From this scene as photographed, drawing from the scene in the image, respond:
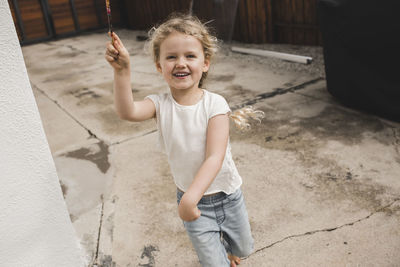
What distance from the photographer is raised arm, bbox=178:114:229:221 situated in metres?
0.99

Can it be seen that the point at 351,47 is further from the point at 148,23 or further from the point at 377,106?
the point at 148,23

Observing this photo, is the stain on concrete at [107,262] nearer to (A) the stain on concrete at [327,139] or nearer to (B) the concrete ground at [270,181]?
(B) the concrete ground at [270,181]

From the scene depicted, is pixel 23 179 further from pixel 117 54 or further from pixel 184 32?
pixel 184 32

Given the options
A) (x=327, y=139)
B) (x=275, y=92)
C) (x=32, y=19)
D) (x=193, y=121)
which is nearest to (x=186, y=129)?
(x=193, y=121)

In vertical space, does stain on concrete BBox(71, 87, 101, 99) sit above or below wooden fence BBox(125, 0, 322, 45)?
below

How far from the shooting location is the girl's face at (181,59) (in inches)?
43.8

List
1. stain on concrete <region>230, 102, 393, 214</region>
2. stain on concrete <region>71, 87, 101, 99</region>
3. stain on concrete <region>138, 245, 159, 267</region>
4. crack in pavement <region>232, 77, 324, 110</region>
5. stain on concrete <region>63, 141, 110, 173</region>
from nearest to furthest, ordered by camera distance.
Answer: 1. stain on concrete <region>138, 245, 159, 267</region>
2. stain on concrete <region>230, 102, 393, 214</region>
3. stain on concrete <region>63, 141, 110, 173</region>
4. crack in pavement <region>232, 77, 324, 110</region>
5. stain on concrete <region>71, 87, 101, 99</region>

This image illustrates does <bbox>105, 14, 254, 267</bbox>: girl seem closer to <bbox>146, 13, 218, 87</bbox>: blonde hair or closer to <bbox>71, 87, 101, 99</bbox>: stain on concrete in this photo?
<bbox>146, 13, 218, 87</bbox>: blonde hair

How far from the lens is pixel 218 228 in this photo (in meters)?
1.26

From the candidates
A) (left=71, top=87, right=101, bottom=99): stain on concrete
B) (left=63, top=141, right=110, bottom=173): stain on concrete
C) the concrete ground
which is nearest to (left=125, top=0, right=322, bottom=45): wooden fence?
the concrete ground

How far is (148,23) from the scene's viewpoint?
350 inches

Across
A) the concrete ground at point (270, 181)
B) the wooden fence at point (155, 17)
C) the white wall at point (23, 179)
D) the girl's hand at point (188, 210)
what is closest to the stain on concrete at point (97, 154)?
the concrete ground at point (270, 181)

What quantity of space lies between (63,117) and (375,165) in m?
2.74

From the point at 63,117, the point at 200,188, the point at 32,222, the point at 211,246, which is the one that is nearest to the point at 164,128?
the point at 200,188
